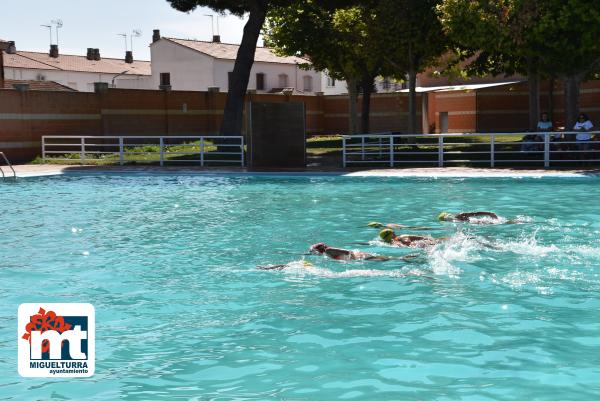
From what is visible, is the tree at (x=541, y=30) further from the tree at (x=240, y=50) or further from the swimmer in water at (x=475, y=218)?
the swimmer in water at (x=475, y=218)

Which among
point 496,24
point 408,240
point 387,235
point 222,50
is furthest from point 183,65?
point 408,240

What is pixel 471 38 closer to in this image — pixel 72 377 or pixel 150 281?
pixel 150 281

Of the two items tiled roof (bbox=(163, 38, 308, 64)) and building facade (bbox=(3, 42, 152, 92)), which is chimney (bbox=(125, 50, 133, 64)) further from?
tiled roof (bbox=(163, 38, 308, 64))

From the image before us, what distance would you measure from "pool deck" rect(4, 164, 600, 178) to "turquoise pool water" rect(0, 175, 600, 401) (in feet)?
15.7

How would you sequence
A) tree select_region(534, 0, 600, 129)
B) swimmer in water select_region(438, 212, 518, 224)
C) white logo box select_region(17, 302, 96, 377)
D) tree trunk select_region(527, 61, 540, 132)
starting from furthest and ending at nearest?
tree trunk select_region(527, 61, 540, 132)
tree select_region(534, 0, 600, 129)
swimmer in water select_region(438, 212, 518, 224)
white logo box select_region(17, 302, 96, 377)

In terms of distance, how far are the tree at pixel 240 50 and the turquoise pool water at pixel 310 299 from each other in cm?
1587

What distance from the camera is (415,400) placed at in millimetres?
5840

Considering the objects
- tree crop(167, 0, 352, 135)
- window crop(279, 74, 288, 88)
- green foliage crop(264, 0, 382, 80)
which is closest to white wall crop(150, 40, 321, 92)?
window crop(279, 74, 288, 88)

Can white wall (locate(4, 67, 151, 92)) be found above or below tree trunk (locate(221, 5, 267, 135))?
above

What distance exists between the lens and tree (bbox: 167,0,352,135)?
3231 centimetres

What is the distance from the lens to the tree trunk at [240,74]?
32312mm

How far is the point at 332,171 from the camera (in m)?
23.6

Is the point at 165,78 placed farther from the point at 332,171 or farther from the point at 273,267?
the point at 273,267

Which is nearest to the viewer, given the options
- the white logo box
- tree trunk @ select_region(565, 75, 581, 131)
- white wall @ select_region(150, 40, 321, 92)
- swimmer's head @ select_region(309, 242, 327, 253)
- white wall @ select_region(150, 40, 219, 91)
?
the white logo box
